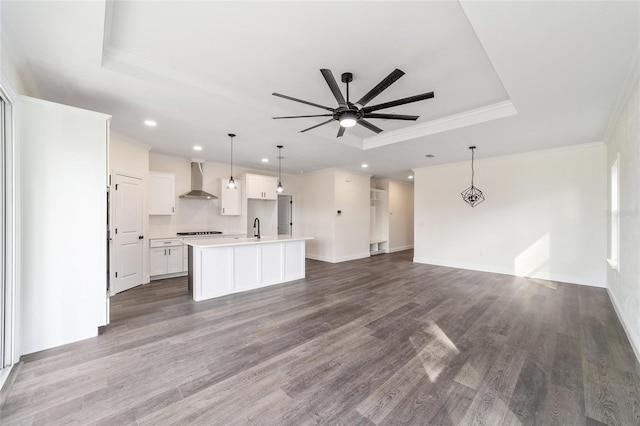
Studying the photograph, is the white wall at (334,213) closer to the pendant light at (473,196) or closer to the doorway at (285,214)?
the doorway at (285,214)

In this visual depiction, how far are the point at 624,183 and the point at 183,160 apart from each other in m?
7.63

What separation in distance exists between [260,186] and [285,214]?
2.03 meters

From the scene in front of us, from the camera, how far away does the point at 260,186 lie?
700 cm

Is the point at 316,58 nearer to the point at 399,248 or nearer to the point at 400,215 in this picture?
the point at 400,215

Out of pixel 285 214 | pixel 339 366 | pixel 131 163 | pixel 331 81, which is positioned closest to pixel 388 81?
pixel 331 81

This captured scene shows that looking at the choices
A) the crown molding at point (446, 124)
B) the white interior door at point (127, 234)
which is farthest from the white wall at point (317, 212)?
the white interior door at point (127, 234)

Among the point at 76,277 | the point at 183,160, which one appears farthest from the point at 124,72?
the point at 183,160

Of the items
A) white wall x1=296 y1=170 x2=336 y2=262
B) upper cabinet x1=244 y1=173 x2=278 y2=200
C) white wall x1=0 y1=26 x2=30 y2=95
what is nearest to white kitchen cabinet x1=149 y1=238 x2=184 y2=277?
upper cabinet x1=244 y1=173 x2=278 y2=200

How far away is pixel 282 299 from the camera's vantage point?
13.6ft

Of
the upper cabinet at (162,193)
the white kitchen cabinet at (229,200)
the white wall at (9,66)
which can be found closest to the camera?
the white wall at (9,66)

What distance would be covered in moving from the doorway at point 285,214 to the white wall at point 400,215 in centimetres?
361

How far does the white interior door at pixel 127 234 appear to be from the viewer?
4486mm

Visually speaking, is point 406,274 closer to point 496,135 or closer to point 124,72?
point 496,135

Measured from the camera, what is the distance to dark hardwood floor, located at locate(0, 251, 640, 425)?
1792 millimetres
